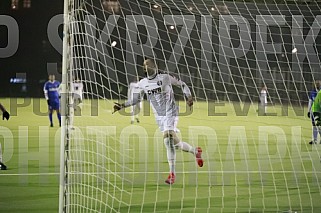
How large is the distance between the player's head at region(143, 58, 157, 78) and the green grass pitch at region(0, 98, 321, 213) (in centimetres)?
119

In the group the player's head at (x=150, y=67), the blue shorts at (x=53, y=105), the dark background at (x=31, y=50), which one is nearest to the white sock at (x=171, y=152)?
the player's head at (x=150, y=67)

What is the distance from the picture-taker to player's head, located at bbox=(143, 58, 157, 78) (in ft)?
26.6

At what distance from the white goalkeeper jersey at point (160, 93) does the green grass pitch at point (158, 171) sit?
3.12 ft

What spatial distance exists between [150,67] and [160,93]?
1.36 ft

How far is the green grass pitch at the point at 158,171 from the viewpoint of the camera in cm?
704

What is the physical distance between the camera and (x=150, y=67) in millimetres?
8203

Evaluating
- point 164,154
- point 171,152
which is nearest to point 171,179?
point 171,152

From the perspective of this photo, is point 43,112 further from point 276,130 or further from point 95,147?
point 95,147

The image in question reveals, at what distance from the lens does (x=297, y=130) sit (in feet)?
59.6

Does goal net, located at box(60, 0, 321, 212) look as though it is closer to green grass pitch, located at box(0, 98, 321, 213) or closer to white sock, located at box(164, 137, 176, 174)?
green grass pitch, located at box(0, 98, 321, 213)

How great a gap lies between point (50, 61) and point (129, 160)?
21.1 metres

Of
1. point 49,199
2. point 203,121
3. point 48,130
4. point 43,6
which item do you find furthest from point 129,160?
point 43,6

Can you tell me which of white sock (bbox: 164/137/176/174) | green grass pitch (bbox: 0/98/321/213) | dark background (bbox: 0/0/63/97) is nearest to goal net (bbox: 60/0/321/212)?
green grass pitch (bbox: 0/98/321/213)

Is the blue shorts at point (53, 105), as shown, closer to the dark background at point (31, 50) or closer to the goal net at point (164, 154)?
the goal net at point (164, 154)
